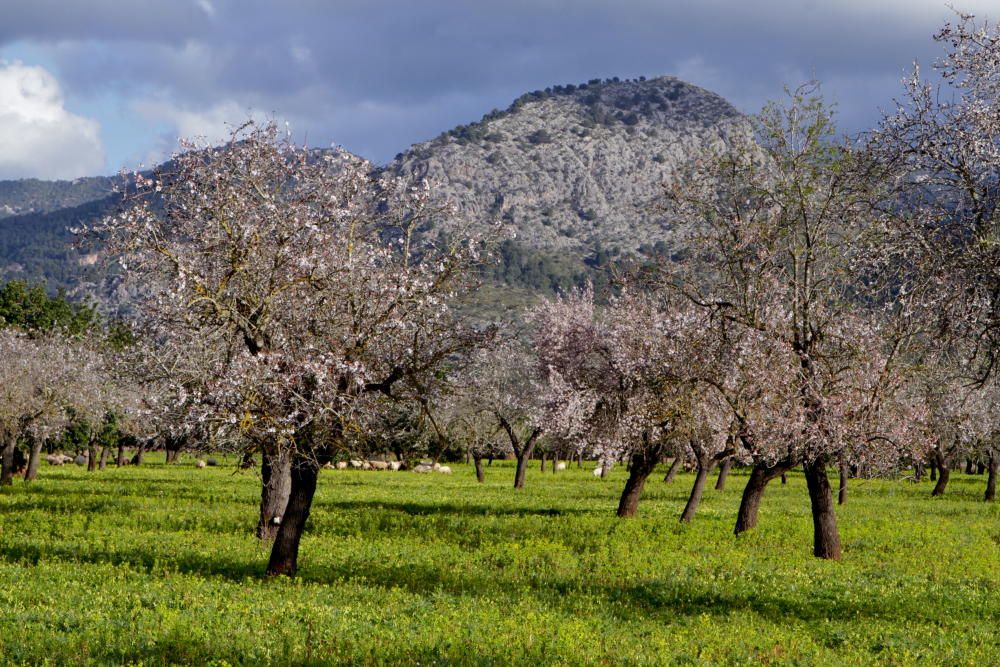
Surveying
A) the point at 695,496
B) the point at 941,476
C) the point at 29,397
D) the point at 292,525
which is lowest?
the point at 695,496

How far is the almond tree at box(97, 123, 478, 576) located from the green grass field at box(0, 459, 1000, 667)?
3249mm

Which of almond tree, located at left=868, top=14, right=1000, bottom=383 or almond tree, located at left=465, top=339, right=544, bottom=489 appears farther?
almond tree, located at left=465, top=339, right=544, bottom=489

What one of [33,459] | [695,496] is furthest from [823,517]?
[33,459]

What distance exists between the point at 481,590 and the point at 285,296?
7.30 m

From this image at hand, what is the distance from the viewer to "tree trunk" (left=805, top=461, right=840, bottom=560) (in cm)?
2816

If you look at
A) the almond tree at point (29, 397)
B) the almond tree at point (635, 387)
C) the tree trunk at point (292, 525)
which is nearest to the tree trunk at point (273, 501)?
the tree trunk at point (292, 525)

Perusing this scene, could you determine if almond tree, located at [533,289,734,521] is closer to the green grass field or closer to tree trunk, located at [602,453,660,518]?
tree trunk, located at [602,453,660,518]

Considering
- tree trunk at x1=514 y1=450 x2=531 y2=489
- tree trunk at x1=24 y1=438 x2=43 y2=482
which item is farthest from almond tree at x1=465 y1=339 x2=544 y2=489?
tree trunk at x1=24 y1=438 x2=43 y2=482

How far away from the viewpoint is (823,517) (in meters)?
28.6

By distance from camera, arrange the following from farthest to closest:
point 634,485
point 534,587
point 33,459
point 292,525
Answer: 1. point 33,459
2. point 634,485
3. point 534,587
4. point 292,525

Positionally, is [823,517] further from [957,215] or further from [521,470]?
[521,470]

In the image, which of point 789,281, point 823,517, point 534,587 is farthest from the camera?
point 823,517

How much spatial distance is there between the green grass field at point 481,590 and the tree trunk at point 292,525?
0.57 m

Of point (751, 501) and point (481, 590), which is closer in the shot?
point (481, 590)
